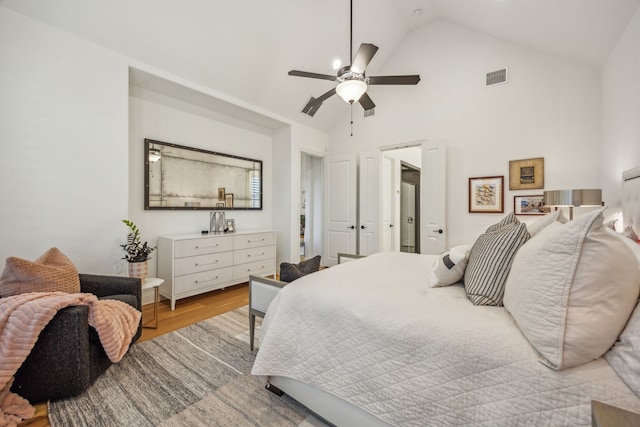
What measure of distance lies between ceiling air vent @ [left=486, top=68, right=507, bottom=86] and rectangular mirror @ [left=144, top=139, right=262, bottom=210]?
369 cm

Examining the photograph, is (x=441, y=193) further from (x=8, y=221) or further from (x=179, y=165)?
(x=8, y=221)

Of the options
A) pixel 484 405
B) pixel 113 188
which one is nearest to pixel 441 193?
pixel 484 405

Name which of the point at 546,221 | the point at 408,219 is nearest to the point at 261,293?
the point at 546,221

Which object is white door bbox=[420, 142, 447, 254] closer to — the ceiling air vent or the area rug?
the ceiling air vent

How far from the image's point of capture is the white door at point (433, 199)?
3.83 metres

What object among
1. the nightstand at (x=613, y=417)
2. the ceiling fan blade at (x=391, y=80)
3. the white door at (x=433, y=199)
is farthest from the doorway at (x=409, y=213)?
the nightstand at (x=613, y=417)

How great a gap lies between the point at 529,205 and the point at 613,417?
3.45 metres

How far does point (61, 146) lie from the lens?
2.43 m

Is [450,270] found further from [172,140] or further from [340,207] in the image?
[172,140]

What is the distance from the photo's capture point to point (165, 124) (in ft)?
11.3

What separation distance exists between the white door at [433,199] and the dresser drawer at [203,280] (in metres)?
2.92

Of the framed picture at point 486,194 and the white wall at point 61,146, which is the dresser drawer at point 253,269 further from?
the framed picture at point 486,194

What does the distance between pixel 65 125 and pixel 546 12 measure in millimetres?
4732

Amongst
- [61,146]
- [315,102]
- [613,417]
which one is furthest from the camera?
[315,102]
